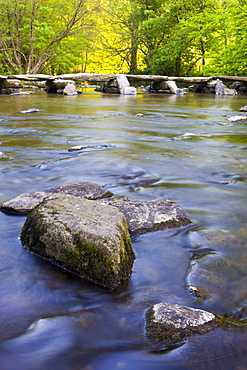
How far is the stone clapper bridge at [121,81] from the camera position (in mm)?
17062

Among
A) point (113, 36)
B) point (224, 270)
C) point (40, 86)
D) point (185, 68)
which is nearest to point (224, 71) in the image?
point (185, 68)

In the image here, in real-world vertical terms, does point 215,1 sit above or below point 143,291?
above

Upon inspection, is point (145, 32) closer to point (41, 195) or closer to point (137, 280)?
point (41, 195)

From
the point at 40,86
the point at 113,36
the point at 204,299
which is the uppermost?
the point at 113,36

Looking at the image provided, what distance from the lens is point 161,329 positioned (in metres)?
1.42

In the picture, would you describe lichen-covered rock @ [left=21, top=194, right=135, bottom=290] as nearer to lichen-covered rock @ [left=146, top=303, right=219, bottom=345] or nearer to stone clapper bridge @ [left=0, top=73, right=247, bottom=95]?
lichen-covered rock @ [left=146, top=303, right=219, bottom=345]

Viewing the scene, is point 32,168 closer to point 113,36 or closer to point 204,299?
point 204,299

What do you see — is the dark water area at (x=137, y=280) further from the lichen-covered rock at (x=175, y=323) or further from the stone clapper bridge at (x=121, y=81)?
the stone clapper bridge at (x=121, y=81)

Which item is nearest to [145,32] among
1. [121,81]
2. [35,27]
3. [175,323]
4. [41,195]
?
[35,27]

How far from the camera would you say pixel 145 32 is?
88.4 ft

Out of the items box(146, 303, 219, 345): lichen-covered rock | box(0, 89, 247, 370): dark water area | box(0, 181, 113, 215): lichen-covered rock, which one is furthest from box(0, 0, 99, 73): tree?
box(146, 303, 219, 345): lichen-covered rock

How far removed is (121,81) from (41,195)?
16602mm

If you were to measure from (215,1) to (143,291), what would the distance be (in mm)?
27030

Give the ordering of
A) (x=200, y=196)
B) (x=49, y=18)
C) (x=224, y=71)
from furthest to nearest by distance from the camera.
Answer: (x=49, y=18) → (x=224, y=71) → (x=200, y=196)
